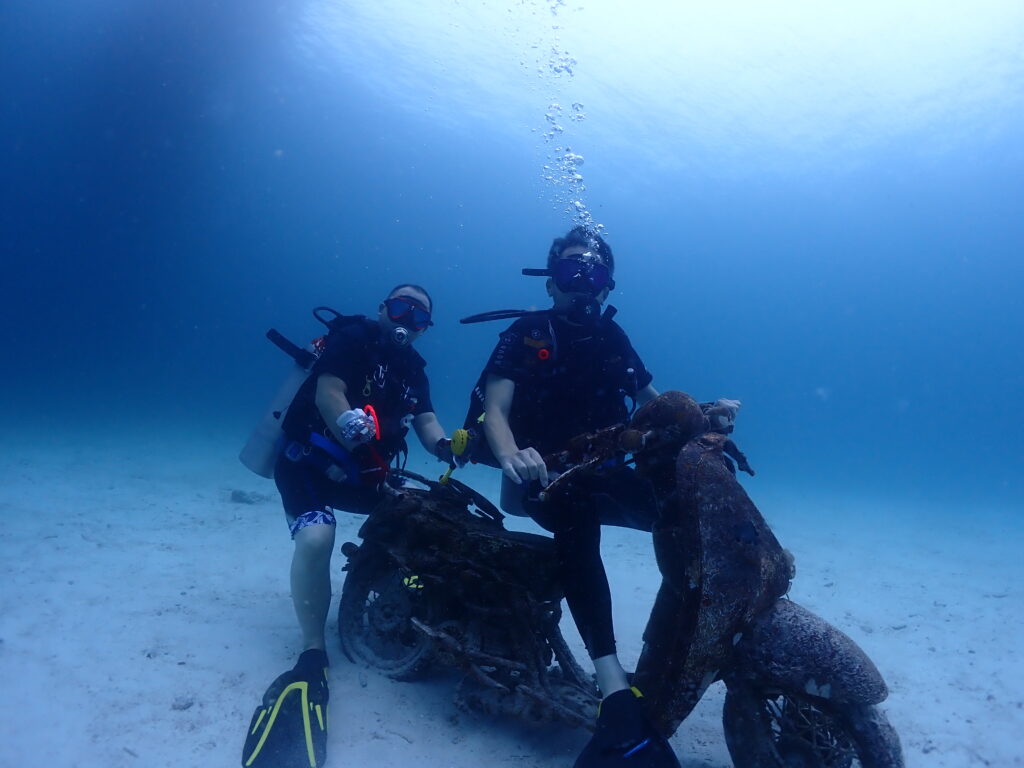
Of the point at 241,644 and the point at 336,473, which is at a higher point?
the point at 336,473

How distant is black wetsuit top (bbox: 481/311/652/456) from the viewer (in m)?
3.78

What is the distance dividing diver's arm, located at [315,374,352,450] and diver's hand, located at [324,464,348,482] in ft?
0.62

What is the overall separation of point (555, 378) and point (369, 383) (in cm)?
141

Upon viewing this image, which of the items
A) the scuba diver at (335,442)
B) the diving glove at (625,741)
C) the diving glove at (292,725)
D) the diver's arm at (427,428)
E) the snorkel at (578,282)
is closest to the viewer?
the diving glove at (625,741)

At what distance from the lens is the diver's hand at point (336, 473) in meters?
4.02

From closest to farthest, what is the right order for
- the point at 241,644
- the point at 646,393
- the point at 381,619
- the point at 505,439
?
the point at 505,439, the point at 381,619, the point at 241,644, the point at 646,393

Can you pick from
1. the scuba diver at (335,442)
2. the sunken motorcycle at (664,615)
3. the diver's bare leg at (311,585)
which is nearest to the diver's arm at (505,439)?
the sunken motorcycle at (664,615)

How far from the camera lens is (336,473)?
403cm

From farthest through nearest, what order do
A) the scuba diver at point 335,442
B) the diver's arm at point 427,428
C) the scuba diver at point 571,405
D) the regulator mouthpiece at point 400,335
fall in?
the diver's arm at point 427,428 < the regulator mouthpiece at point 400,335 < the scuba diver at point 335,442 < the scuba diver at point 571,405

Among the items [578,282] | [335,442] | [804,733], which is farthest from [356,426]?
Answer: [804,733]

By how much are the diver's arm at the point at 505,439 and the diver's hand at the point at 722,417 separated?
1.01 m

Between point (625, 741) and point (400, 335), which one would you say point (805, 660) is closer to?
point (625, 741)

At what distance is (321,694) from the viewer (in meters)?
3.15

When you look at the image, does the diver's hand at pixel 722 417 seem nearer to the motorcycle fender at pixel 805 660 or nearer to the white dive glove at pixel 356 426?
the motorcycle fender at pixel 805 660
